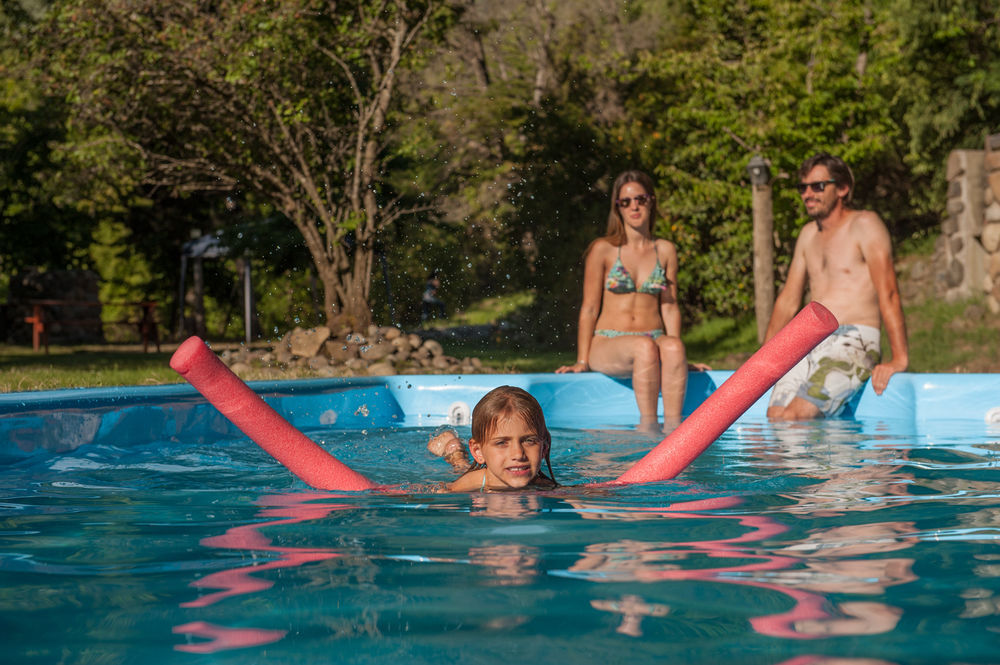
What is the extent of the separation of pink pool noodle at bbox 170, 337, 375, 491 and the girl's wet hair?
41cm

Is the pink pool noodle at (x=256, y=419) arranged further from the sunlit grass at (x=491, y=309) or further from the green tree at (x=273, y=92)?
the sunlit grass at (x=491, y=309)

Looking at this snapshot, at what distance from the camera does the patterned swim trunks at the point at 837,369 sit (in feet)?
18.4

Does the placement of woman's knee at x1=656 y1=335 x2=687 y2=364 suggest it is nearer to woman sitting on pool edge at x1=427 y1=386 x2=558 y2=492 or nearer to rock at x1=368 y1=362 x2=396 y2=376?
woman sitting on pool edge at x1=427 y1=386 x2=558 y2=492

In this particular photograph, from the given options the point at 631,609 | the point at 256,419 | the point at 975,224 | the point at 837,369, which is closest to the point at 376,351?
the point at 837,369

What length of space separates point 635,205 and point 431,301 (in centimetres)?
1293

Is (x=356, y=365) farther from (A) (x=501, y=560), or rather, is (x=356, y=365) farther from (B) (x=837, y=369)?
(A) (x=501, y=560)

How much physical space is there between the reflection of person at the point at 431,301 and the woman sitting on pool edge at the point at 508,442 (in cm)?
1460

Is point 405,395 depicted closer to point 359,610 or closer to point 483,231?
point 359,610

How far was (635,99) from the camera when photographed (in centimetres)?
1661

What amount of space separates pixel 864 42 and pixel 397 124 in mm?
6650

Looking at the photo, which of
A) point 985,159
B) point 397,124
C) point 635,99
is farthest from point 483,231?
point 985,159

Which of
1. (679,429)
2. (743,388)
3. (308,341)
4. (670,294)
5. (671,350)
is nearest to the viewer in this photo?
(743,388)

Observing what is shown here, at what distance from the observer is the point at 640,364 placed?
585cm

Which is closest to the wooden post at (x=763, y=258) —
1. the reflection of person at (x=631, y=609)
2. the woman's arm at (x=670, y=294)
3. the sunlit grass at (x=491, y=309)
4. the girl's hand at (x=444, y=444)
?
Answer: the woman's arm at (x=670, y=294)
